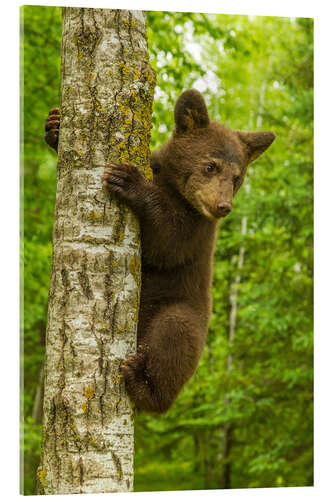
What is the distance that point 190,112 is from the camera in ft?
14.4

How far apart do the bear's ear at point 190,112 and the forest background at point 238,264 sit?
2559 millimetres

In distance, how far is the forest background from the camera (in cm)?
763

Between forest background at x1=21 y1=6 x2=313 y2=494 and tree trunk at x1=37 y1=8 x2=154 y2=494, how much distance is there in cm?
358

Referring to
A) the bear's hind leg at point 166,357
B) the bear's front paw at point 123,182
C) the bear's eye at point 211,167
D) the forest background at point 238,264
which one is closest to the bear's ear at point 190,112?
the bear's eye at point 211,167

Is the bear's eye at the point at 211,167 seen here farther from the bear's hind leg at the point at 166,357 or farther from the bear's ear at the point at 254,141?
the bear's hind leg at the point at 166,357

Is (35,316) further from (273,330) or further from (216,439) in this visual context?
(216,439)

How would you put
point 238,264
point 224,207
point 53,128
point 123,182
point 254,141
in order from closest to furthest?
point 123,182, point 224,207, point 53,128, point 254,141, point 238,264

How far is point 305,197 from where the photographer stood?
9844 millimetres

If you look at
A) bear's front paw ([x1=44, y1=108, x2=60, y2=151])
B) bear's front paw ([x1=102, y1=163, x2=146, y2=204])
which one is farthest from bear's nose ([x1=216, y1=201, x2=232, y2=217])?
bear's front paw ([x1=44, y1=108, x2=60, y2=151])

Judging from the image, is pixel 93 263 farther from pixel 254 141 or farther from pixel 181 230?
pixel 254 141

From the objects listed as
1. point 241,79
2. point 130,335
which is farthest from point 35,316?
point 241,79

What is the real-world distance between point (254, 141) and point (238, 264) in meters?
9.01

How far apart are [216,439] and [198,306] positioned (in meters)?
10.2

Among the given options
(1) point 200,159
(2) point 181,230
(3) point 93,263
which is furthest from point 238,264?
(3) point 93,263
